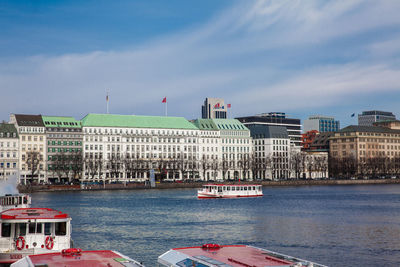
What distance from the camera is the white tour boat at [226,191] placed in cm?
11571

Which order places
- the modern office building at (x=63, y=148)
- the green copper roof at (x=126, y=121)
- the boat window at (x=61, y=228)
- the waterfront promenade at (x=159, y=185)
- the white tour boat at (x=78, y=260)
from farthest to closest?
the green copper roof at (x=126, y=121) < the modern office building at (x=63, y=148) < the waterfront promenade at (x=159, y=185) < the boat window at (x=61, y=228) < the white tour boat at (x=78, y=260)

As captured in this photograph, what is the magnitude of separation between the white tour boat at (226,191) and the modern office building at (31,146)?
226ft

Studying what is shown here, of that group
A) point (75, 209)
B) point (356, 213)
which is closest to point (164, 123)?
point (75, 209)

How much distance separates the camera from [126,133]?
18788 centimetres

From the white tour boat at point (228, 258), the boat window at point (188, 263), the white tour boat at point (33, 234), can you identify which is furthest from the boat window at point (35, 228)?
the boat window at point (188, 263)

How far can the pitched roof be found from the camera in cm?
17127

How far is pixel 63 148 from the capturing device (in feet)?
575

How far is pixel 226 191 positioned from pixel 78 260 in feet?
318

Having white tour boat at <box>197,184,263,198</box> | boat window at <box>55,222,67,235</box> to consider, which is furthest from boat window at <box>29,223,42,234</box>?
white tour boat at <box>197,184,263,198</box>

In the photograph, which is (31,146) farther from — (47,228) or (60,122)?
(47,228)

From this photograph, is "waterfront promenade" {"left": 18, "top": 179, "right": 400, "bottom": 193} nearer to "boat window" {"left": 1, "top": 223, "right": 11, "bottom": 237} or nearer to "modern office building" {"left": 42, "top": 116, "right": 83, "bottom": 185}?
"modern office building" {"left": 42, "top": 116, "right": 83, "bottom": 185}

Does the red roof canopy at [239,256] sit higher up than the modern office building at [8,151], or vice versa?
the modern office building at [8,151]

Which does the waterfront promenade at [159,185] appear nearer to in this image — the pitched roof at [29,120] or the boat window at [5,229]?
the pitched roof at [29,120]

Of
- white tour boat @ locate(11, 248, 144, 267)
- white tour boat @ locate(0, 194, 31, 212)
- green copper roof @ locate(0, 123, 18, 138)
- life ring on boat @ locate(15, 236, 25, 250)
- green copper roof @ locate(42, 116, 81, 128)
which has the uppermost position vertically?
green copper roof @ locate(42, 116, 81, 128)
